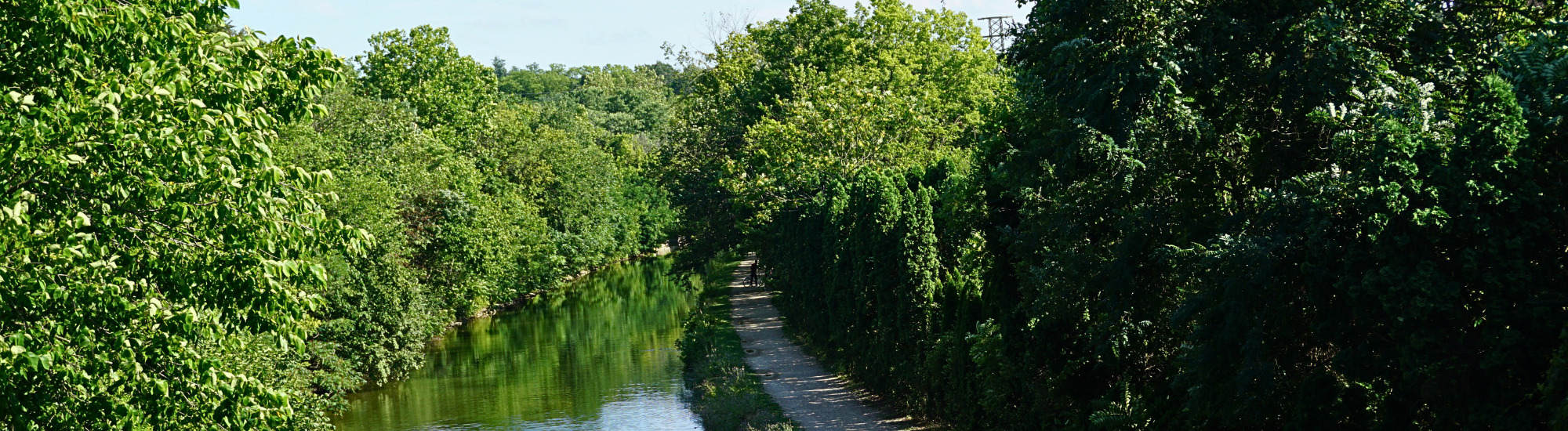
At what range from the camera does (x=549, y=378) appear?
98.9 ft

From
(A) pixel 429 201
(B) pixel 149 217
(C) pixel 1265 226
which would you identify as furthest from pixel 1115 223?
(A) pixel 429 201

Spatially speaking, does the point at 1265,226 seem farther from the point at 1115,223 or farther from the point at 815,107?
the point at 815,107

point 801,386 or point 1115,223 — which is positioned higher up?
point 1115,223

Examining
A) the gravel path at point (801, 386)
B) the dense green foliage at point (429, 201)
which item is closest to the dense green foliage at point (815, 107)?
the gravel path at point (801, 386)

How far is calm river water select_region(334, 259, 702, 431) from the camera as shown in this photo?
80.2ft

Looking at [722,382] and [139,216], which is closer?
[139,216]

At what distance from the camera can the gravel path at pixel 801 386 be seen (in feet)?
64.5

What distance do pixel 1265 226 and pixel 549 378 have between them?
79.2 feet

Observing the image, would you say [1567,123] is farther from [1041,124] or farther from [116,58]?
[116,58]

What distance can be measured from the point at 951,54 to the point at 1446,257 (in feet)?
107

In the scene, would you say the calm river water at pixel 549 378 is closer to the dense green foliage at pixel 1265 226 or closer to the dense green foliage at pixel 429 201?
the dense green foliage at pixel 429 201

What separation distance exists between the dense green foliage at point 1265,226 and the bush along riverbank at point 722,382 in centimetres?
320

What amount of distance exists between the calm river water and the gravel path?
1999 mm

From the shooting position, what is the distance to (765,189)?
33281 millimetres
